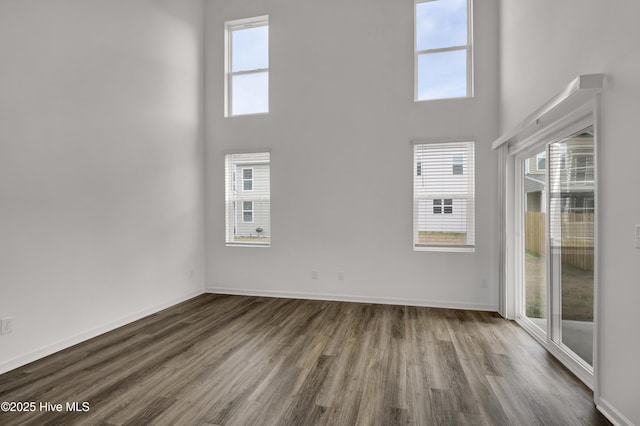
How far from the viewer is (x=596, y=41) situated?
218 centimetres

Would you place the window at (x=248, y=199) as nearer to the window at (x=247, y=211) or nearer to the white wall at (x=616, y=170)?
the window at (x=247, y=211)

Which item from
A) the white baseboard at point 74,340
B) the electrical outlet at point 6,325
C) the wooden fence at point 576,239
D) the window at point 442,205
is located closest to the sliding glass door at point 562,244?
the wooden fence at point 576,239

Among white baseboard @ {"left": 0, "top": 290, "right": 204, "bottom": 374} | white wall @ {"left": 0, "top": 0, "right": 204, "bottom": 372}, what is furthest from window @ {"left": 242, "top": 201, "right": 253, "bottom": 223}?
white baseboard @ {"left": 0, "top": 290, "right": 204, "bottom": 374}

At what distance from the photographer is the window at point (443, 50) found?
4.64m

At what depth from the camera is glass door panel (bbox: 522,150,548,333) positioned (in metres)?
3.41

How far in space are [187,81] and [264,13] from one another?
1.61 m

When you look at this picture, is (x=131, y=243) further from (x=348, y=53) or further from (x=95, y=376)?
(x=348, y=53)

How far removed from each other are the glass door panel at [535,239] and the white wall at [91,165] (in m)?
4.56

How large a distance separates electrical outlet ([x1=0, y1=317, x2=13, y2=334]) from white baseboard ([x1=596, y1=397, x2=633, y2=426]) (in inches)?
176

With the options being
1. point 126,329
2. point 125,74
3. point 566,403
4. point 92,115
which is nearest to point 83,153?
point 92,115

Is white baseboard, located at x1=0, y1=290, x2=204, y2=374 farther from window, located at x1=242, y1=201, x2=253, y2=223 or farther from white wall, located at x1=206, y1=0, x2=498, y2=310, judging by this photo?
window, located at x1=242, y1=201, x2=253, y2=223

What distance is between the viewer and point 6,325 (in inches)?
110

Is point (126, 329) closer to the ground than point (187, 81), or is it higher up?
closer to the ground

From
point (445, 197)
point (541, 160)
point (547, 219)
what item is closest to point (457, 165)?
point (445, 197)
